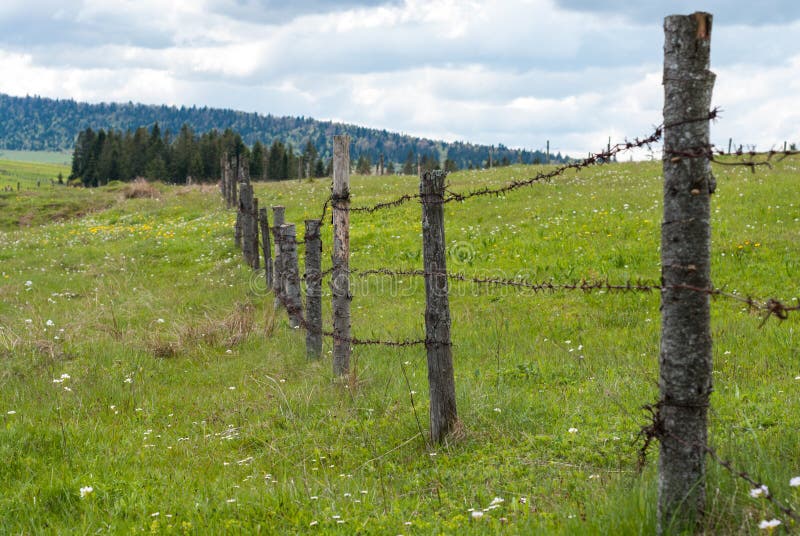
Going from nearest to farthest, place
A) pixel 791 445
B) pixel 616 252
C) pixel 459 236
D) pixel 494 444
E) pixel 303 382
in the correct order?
pixel 791 445 → pixel 494 444 → pixel 303 382 → pixel 616 252 → pixel 459 236

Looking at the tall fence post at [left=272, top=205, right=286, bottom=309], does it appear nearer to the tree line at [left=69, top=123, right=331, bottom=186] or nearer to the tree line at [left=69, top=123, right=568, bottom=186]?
the tree line at [left=69, top=123, right=568, bottom=186]

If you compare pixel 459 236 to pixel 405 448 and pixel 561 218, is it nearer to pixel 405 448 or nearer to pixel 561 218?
pixel 561 218

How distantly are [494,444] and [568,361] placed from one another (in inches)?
125

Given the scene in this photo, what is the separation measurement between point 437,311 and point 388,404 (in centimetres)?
159

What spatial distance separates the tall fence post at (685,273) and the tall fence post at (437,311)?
2591 mm

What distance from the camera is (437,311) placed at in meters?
6.02

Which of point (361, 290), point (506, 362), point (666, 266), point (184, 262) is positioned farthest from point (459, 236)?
point (666, 266)

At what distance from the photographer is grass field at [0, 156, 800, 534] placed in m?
4.56

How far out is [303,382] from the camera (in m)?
8.13

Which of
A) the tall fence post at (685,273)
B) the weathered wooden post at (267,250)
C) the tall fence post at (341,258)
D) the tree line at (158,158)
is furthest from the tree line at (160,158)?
the tall fence post at (685,273)

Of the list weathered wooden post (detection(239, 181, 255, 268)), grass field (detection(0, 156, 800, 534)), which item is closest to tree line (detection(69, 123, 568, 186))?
weathered wooden post (detection(239, 181, 255, 268))

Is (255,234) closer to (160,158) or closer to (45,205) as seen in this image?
(45,205)

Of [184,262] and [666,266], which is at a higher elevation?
[666,266]

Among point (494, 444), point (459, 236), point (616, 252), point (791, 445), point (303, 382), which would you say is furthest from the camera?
point (459, 236)
